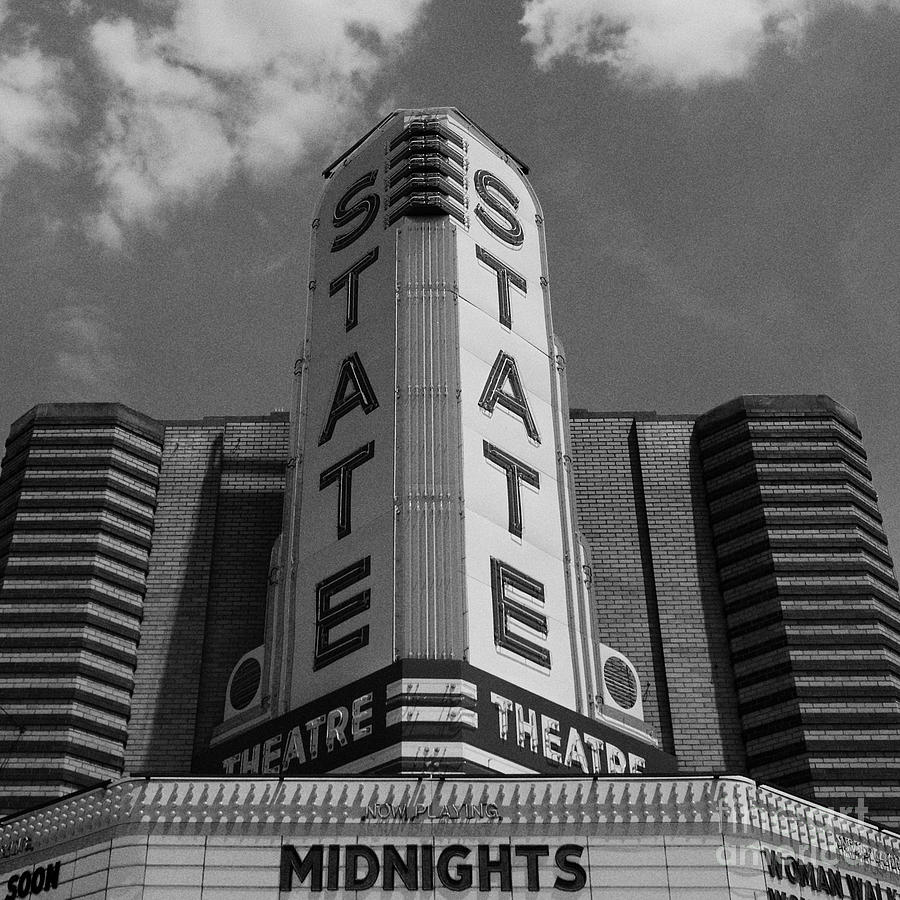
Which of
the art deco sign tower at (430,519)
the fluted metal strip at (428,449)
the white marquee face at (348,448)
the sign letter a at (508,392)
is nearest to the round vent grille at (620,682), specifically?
the art deco sign tower at (430,519)

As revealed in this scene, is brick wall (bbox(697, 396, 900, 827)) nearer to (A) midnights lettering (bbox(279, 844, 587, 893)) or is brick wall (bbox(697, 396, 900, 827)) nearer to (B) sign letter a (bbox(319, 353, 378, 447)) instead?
(B) sign letter a (bbox(319, 353, 378, 447))

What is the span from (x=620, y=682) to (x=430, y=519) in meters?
7.26

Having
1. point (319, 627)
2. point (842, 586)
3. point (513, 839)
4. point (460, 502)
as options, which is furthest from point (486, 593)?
point (842, 586)

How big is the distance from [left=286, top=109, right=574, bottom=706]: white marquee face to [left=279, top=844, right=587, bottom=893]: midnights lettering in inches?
244

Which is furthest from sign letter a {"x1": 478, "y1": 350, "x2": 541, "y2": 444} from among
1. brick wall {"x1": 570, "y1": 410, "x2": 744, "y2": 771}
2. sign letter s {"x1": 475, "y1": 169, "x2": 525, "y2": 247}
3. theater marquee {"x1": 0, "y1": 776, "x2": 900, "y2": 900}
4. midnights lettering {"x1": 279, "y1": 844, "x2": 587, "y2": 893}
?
midnights lettering {"x1": 279, "y1": 844, "x2": 587, "y2": 893}

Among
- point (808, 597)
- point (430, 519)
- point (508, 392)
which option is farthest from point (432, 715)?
point (808, 597)

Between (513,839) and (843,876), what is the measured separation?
7.10m

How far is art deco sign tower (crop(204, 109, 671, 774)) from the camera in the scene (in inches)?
1161

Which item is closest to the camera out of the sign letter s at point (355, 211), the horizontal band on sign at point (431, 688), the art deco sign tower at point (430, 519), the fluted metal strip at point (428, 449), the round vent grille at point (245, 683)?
the horizontal band on sign at point (431, 688)

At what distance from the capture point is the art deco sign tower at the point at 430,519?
2948 centimetres

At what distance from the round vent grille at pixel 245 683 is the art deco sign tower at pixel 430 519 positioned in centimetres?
8

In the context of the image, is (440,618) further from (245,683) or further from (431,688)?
(245,683)

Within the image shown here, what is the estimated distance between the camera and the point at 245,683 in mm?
34875

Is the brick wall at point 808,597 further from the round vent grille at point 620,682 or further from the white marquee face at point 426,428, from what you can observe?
the white marquee face at point 426,428
